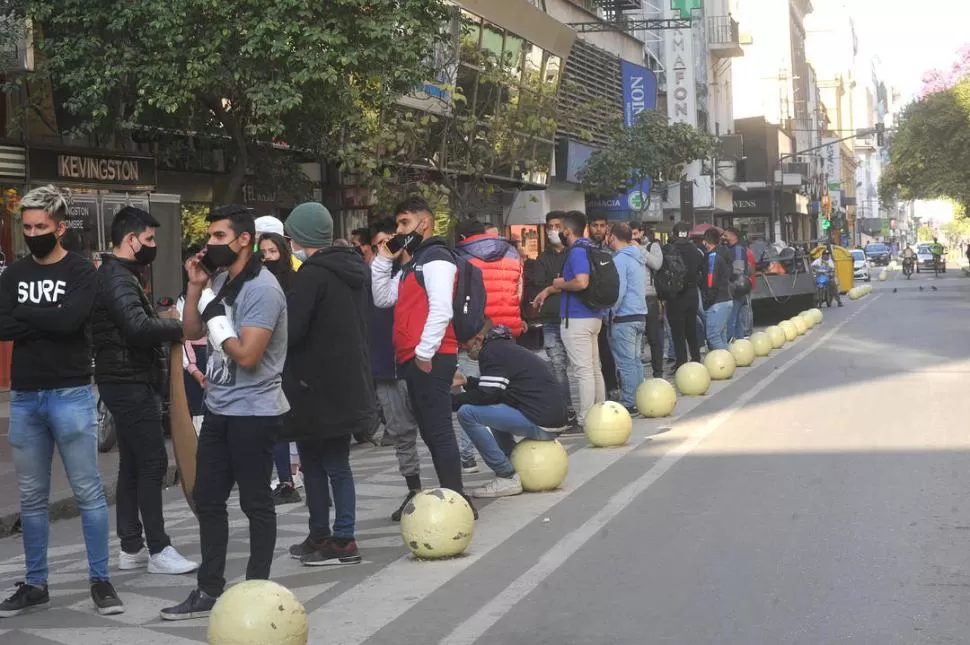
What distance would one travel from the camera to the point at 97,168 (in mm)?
19438

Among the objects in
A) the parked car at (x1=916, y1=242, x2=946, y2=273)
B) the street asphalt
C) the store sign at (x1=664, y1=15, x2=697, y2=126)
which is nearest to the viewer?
the street asphalt

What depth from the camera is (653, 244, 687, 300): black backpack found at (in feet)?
55.8

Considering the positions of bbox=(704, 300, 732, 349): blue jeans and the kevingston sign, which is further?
bbox=(704, 300, 732, 349): blue jeans

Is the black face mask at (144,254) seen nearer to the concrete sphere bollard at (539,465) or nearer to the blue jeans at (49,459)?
the blue jeans at (49,459)

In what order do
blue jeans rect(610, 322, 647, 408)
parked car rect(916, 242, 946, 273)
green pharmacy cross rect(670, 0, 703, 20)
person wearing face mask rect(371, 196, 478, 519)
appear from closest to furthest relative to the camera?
person wearing face mask rect(371, 196, 478, 519), blue jeans rect(610, 322, 647, 408), green pharmacy cross rect(670, 0, 703, 20), parked car rect(916, 242, 946, 273)

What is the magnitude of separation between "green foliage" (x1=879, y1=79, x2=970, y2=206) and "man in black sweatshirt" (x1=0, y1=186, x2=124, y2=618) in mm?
52236

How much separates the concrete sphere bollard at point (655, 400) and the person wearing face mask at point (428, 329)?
5.61 m

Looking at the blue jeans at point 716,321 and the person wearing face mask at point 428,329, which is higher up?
the person wearing face mask at point 428,329

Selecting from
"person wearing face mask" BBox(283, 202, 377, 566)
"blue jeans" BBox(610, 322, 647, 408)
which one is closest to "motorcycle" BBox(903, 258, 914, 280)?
"blue jeans" BBox(610, 322, 647, 408)

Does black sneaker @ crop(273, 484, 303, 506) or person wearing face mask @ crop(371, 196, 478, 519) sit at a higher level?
person wearing face mask @ crop(371, 196, 478, 519)

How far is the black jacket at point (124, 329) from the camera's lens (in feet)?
23.1

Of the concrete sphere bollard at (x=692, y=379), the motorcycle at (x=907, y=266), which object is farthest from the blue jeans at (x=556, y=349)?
the motorcycle at (x=907, y=266)

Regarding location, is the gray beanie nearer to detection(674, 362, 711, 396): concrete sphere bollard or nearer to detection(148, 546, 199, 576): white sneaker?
detection(148, 546, 199, 576): white sneaker

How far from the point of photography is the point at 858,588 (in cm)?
650
